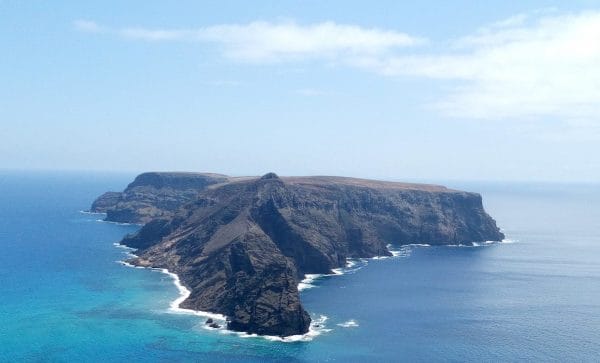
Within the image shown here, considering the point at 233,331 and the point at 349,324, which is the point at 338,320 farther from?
the point at 233,331

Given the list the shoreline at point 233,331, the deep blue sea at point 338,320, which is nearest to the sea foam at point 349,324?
the deep blue sea at point 338,320

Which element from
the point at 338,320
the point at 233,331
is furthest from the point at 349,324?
the point at 233,331

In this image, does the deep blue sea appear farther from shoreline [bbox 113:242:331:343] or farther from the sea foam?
shoreline [bbox 113:242:331:343]

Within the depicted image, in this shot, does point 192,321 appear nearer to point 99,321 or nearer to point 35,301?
point 99,321

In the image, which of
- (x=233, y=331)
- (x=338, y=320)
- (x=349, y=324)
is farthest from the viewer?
(x=338, y=320)

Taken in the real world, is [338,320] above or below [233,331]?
above

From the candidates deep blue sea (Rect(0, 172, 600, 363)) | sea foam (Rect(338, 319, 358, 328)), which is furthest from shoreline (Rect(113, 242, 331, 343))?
sea foam (Rect(338, 319, 358, 328))

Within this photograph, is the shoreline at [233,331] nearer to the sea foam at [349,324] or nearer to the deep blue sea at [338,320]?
the deep blue sea at [338,320]

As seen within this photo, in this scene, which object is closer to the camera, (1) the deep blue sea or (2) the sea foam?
(1) the deep blue sea

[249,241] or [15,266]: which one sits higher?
[249,241]

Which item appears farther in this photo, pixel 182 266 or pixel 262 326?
pixel 182 266

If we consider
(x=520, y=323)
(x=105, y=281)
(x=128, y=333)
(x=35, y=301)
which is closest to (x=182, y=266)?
(x=105, y=281)
